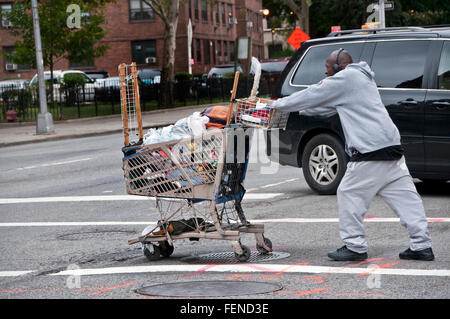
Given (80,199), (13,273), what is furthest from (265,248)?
(80,199)

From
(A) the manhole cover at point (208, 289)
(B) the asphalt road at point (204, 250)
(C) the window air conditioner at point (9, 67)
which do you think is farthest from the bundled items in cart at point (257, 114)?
(C) the window air conditioner at point (9, 67)

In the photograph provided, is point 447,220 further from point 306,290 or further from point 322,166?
point 306,290

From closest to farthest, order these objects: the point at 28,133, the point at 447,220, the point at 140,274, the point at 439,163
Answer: the point at 140,274
the point at 447,220
the point at 439,163
the point at 28,133

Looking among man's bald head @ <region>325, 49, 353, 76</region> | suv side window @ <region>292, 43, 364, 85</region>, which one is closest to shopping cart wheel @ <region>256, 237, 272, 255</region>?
man's bald head @ <region>325, 49, 353, 76</region>

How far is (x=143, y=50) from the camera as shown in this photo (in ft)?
204

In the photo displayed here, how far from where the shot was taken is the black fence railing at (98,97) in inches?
1357

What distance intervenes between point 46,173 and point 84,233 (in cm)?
699

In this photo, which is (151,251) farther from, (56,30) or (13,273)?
(56,30)

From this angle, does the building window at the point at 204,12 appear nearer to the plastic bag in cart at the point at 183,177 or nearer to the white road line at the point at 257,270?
the plastic bag in cart at the point at 183,177

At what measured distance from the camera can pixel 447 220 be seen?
9125 mm

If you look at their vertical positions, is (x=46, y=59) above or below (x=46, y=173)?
above

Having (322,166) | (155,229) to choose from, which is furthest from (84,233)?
(322,166)

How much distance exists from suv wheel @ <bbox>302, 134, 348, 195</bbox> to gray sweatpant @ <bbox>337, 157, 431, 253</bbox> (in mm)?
3847

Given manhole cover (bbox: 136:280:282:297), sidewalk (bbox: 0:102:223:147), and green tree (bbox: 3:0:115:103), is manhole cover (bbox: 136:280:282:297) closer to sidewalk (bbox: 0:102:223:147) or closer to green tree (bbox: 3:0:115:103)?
sidewalk (bbox: 0:102:223:147)
